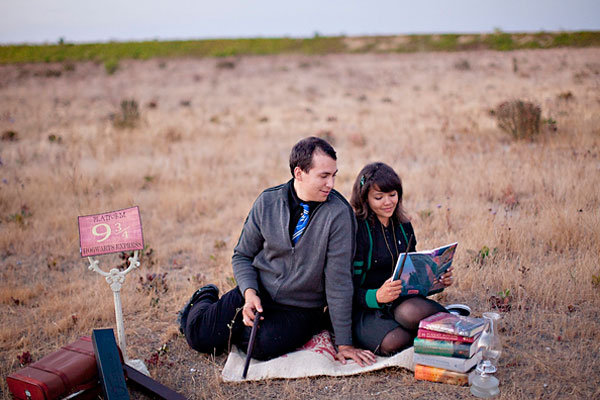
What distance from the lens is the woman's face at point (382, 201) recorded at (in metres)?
3.42

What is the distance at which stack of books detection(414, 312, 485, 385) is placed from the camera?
300cm

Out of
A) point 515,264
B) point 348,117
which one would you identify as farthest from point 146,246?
point 348,117

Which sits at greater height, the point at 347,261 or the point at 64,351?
the point at 347,261

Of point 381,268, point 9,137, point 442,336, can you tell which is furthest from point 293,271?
point 9,137

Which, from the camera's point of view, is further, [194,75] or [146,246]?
[194,75]

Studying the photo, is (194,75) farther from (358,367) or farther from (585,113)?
(358,367)

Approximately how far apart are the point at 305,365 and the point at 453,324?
1013 millimetres

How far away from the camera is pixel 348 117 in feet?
44.0

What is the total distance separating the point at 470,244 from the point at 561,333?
1591mm

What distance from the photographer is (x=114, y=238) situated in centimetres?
327

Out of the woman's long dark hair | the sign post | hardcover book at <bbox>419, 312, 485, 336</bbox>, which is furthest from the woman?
the sign post

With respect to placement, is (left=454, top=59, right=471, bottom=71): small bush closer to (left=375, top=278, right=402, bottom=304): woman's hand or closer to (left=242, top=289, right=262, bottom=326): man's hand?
(left=375, top=278, right=402, bottom=304): woman's hand

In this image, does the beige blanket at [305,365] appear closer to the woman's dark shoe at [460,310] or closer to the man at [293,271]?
the man at [293,271]

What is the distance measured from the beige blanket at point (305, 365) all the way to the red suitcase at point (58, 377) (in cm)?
85
